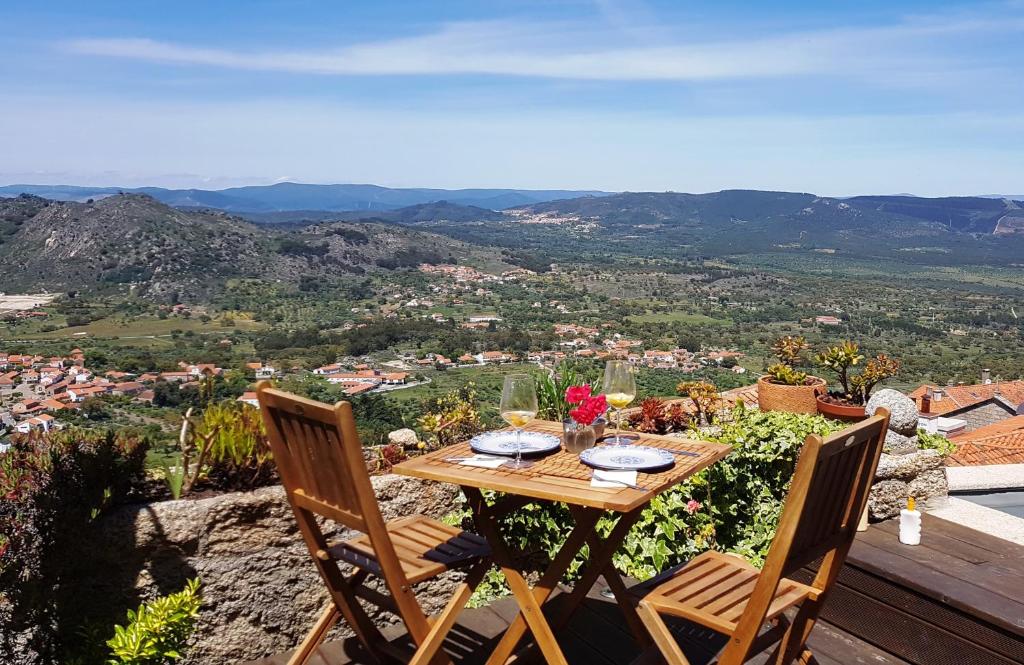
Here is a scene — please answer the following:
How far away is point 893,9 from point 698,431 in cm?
1947

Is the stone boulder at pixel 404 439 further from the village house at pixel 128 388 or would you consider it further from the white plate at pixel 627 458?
the village house at pixel 128 388

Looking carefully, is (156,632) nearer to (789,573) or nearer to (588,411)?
(588,411)

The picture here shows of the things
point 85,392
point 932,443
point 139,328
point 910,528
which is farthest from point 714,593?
point 139,328

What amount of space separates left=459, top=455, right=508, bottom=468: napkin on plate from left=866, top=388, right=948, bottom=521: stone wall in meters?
2.07

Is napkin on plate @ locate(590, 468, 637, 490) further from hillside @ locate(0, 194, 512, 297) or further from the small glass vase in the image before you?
hillside @ locate(0, 194, 512, 297)

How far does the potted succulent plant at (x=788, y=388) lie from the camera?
4.98 metres

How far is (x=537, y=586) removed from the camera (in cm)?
240

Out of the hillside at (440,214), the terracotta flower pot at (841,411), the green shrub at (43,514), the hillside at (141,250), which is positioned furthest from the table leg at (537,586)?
the hillside at (440,214)

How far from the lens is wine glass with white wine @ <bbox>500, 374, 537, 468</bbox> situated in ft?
8.34

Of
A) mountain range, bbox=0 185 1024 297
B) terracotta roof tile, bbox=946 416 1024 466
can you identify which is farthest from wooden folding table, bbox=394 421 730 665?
mountain range, bbox=0 185 1024 297

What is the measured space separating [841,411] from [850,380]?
1.58 feet

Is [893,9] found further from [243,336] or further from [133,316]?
[133,316]

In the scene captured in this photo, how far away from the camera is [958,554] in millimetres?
3219

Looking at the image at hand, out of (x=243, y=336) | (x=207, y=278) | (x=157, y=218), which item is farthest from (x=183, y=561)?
(x=157, y=218)
